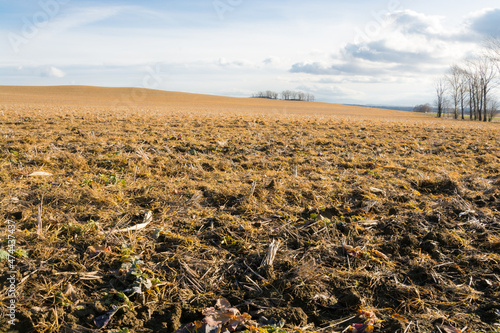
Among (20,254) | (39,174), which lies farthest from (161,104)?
(20,254)

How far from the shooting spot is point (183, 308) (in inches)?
99.2

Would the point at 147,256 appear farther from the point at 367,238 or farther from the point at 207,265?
the point at 367,238

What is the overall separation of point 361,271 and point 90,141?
6.73 m

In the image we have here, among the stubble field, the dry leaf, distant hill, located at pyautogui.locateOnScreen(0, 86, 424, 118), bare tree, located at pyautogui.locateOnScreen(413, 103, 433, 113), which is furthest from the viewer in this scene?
bare tree, located at pyautogui.locateOnScreen(413, 103, 433, 113)

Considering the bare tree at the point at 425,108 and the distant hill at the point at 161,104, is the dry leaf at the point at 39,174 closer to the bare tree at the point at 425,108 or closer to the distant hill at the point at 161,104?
the distant hill at the point at 161,104

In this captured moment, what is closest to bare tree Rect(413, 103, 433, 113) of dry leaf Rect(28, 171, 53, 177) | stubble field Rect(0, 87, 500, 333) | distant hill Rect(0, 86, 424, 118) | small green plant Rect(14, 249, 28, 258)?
distant hill Rect(0, 86, 424, 118)

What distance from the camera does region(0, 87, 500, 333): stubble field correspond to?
2.45 m

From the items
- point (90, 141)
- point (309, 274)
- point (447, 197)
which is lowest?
point (309, 274)

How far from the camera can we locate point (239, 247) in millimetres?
3311

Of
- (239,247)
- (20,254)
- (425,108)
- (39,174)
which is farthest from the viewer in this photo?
(425,108)

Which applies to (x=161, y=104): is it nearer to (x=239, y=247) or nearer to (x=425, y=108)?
(x=239, y=247)

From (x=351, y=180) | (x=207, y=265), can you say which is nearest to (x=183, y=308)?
(x=207, y=265)

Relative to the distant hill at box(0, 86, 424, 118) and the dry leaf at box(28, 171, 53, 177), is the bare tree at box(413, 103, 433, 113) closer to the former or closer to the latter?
the distant hill at box(0, 86, 424, 118)

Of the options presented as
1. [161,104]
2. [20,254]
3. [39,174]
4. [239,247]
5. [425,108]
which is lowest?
[239,247]
